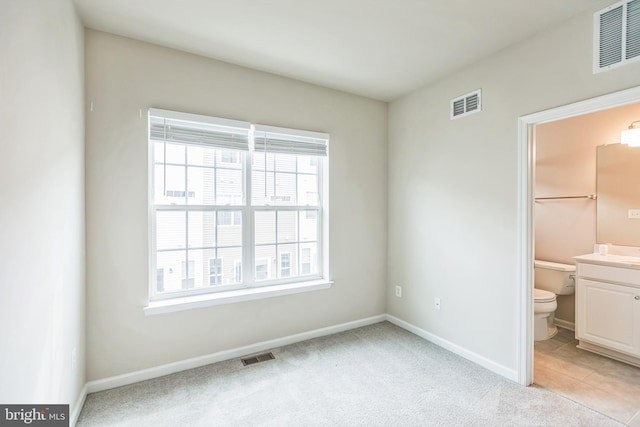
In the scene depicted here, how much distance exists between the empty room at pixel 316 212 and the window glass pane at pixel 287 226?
17mm

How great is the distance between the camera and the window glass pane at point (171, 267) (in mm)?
2527

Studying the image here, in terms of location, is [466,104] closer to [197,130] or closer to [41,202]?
[197,130]

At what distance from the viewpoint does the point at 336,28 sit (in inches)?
86.0

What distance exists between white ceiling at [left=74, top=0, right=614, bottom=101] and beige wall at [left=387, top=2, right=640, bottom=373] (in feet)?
0.74

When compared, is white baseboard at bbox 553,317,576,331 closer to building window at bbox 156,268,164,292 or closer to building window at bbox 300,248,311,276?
building window at bbox 300,248,311,276

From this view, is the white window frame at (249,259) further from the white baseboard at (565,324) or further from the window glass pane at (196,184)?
the white baseboard at (565,324)

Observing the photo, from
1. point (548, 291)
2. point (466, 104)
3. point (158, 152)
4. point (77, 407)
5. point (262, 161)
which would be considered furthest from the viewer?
point (548, 291)

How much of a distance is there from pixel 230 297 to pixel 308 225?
1.11 m

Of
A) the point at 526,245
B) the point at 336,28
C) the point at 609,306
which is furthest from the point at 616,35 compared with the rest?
the point at 609,306

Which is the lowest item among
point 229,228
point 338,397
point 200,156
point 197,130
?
point 338,397

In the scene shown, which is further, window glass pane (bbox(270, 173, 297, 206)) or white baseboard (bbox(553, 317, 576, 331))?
white baseboard (bbox(553, 317, 576, 331))

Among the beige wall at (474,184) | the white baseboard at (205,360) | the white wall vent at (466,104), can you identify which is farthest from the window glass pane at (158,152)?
the white wall vent at (466,104)

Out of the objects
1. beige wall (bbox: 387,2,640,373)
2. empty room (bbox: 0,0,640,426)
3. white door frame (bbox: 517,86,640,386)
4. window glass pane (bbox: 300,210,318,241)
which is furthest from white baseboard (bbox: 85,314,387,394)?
white door frame (bbox: 517,86,640,386)

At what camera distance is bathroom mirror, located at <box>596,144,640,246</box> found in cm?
290
